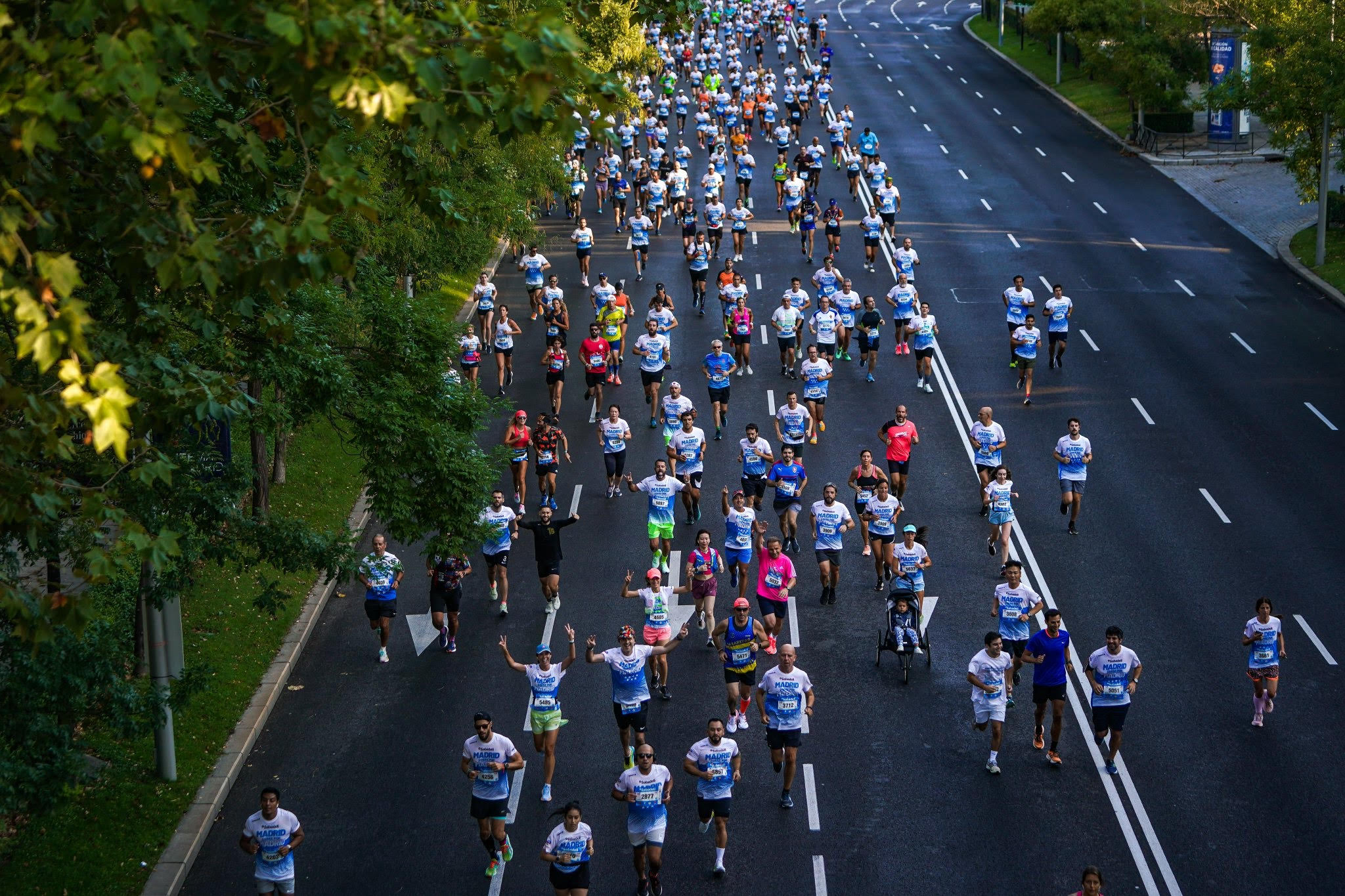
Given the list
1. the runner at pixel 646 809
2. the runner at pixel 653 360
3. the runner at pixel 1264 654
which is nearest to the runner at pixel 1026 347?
the runner at pixel 653 360

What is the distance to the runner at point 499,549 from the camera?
63.0ft

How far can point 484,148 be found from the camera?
27344 millimetres

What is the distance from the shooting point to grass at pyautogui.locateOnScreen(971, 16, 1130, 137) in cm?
5444

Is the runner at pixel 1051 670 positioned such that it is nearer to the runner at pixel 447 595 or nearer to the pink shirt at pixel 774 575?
the pink shirt at pixel 774 575

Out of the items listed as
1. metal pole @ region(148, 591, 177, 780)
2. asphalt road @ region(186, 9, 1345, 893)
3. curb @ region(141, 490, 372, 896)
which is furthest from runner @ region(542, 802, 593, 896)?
metal pole @ region(148, 591, 177, 780)

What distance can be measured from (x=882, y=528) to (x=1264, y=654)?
514 centimetres

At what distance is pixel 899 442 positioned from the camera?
71.6 ft

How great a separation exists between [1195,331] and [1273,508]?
9596 mm

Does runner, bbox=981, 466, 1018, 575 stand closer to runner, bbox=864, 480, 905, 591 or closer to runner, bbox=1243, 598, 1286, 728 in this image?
runner, bbox=864, 480, 905, 591

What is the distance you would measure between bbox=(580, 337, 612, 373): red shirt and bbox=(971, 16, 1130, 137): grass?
31.3 metres

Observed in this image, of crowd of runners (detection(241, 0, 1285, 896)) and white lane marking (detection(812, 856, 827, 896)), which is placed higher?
crowd of runners (detection(241, 0, 1285, 896))

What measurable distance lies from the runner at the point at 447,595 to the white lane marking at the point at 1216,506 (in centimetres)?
1085

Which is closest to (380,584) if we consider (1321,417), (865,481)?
(865,481)

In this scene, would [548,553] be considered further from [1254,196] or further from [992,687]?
[1254,196]
